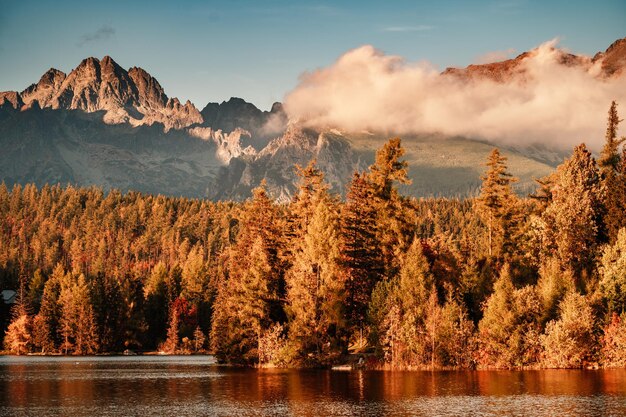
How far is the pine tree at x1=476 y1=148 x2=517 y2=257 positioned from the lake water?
33.9m

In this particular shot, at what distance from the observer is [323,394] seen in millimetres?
74812

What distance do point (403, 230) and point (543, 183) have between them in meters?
35.9

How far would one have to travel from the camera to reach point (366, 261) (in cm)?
11062

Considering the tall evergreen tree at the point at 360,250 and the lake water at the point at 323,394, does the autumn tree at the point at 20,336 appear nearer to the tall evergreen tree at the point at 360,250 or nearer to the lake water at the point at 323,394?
the lake water at the point at 323,394

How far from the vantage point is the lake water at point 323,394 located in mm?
63656

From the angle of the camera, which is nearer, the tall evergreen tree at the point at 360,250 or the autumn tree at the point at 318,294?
the autumn tree at the point at 318,294

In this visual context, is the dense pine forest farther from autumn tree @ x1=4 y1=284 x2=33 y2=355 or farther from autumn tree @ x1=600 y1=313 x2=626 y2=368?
autumn tree @ x1=4 y1=284 x2=33 y2=355

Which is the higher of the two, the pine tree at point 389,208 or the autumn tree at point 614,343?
the pine tree at point 389,208

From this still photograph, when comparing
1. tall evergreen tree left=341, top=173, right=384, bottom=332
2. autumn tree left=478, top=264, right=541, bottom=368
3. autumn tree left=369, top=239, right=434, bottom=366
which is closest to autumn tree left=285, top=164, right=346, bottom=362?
tall evergreen tree left=341, top=173, right=384, bottom=332

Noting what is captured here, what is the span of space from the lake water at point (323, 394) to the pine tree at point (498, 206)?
111 ft

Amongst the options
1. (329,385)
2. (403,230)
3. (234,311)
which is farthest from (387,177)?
(329,385)

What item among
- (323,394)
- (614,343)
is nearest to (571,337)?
(614,343)

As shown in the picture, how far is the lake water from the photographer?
63.7 metres

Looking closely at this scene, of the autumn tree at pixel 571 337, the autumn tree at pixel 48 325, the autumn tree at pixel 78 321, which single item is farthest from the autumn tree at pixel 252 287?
the autumn tree at pixel 48 325
